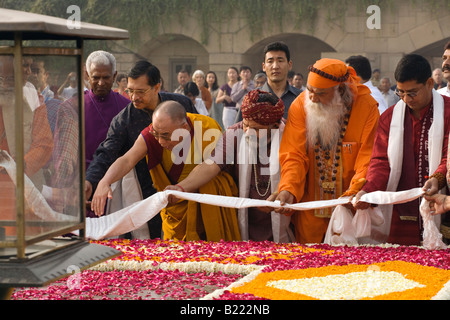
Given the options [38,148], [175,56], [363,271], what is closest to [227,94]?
[175,56]

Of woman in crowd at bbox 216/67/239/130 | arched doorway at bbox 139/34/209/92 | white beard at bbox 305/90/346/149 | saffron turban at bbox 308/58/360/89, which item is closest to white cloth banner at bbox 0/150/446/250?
white beard at bbox 305/90/346/149

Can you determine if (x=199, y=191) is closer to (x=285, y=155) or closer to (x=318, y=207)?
(x=285, y=155)

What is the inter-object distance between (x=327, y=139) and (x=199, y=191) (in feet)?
3.09

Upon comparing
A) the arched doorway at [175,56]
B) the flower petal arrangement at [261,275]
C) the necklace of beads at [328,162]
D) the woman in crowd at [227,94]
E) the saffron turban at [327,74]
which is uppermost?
the arched doorway at [175,56]

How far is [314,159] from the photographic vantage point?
4.98 meters

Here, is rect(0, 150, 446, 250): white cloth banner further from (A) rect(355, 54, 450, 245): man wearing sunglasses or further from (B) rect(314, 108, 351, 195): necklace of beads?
(B) rect(314, 108, 351, 195): necklace of beads

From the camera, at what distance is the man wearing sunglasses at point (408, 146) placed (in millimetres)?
4512

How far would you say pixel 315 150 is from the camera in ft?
16.3

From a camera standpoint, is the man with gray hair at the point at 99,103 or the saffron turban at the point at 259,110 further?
the man with gray hair at the point at 99,103

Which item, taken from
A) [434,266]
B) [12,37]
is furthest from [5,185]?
[434,266]

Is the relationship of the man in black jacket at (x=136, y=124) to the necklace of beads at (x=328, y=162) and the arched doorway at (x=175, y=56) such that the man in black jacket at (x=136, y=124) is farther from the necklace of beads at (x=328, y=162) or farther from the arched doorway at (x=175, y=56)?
the arched doorway at (x=175, y=56)

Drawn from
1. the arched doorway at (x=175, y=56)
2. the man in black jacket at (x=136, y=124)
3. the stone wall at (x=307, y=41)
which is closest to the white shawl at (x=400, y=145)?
the man in black jacket at (x=136, y=124)
